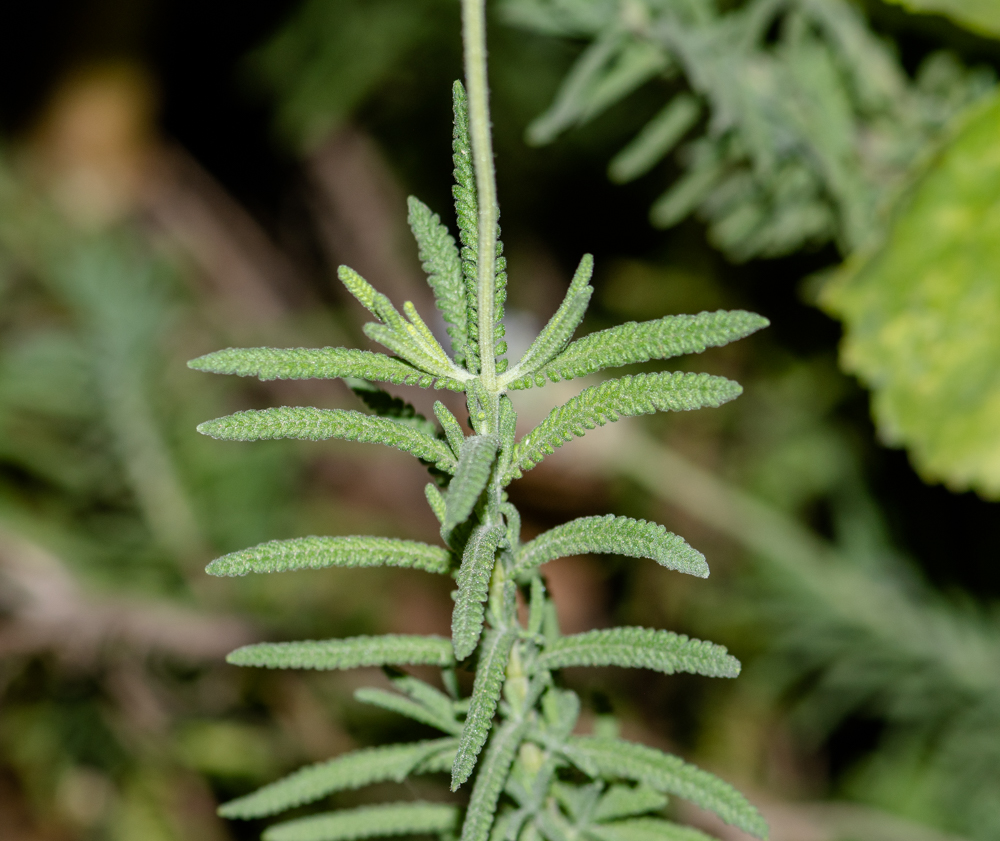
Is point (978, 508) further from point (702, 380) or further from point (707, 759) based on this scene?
point (702, 380)

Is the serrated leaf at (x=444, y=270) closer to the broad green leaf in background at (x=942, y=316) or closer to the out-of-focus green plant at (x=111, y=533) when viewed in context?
the broad green leaf in background at (x=942, y=316)

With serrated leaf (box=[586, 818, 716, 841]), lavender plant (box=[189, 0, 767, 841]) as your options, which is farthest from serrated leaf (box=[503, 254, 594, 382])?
serrated leaf (box=[586, 818, 716, 841])

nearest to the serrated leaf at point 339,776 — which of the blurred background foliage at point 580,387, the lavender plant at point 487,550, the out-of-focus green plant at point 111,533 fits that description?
the lavender plant at point 487,550

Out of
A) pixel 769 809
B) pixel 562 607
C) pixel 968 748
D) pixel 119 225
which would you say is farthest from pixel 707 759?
pixel 119 225

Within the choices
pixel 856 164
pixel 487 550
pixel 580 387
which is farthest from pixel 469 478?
pixel 580 387

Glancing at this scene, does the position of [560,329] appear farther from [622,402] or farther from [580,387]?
[580,387]

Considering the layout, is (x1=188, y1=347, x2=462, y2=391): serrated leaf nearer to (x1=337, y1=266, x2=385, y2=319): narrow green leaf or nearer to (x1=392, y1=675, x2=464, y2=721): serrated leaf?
(x1=337, y1=266, x2=385, y2=319): narrow green leaf
